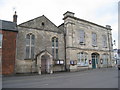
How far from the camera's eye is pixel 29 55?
65.8ft

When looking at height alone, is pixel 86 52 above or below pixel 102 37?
below

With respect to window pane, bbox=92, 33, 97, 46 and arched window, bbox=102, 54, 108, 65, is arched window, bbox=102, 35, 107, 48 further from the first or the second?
window pane, bbox=92, 33, 97, 46

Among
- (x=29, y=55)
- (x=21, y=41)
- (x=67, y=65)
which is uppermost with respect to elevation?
(x=21, y=41)

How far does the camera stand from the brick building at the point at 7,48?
58.6 feet

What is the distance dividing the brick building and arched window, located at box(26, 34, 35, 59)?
2057 mm

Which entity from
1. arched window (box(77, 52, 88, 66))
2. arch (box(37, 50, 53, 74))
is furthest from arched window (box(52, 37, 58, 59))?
arched window (box(77, 52, 88, 66))

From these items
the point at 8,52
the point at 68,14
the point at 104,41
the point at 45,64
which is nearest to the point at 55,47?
the point at 45,64

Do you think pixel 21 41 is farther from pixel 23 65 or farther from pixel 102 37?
pixel 102 37

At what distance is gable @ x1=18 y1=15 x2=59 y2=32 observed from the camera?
815 inches

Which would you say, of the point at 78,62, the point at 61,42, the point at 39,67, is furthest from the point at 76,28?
the point at 39,67

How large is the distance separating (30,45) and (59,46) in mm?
5500

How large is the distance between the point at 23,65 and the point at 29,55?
6.10 ft

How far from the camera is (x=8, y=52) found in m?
18.4

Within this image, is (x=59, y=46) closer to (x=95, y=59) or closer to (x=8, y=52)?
(x=8, y=52)
